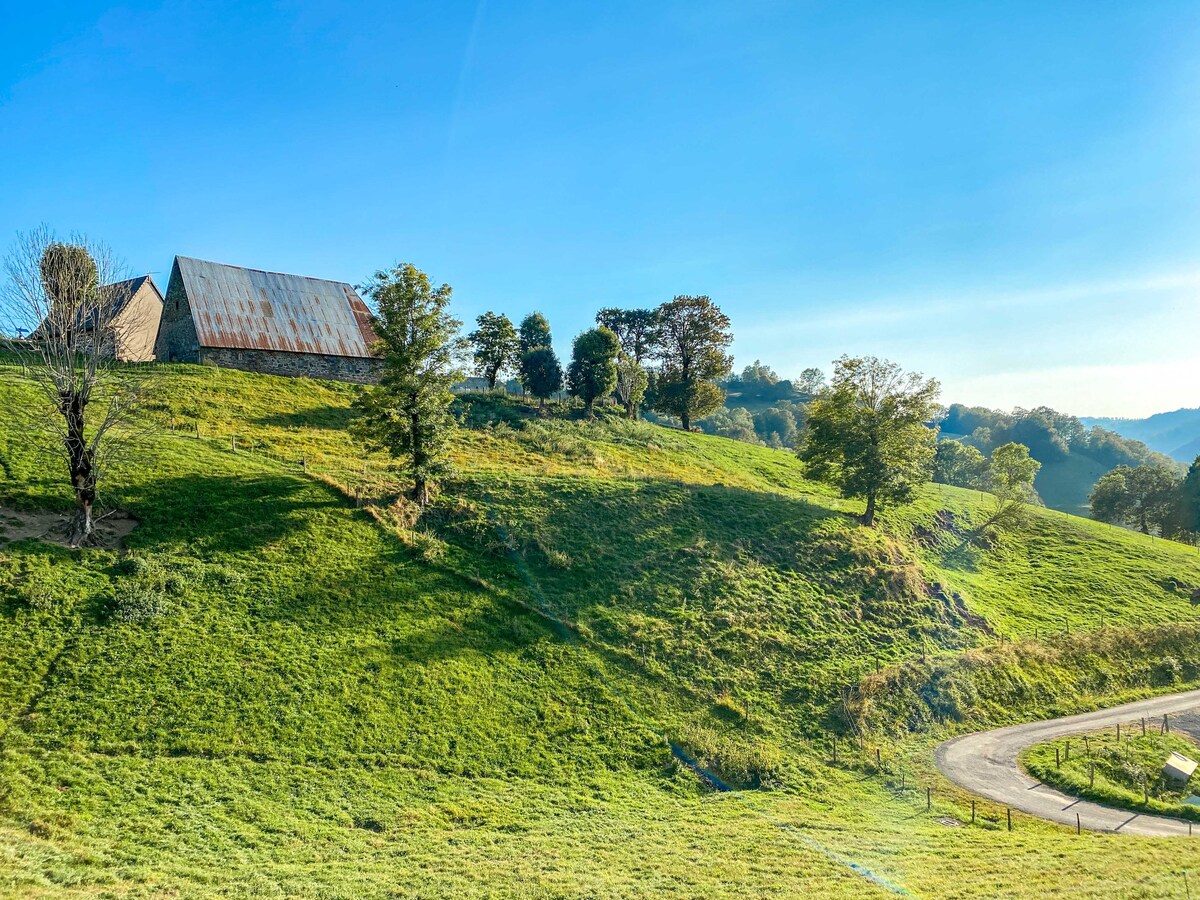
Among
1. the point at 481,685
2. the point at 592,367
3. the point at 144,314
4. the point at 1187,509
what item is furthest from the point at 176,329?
the point at 1187,509

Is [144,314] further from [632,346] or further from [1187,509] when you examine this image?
[1187,509]

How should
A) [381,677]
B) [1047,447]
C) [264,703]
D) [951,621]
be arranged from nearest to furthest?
[264,703] < [381,677] < [951,621] < [1047,447]

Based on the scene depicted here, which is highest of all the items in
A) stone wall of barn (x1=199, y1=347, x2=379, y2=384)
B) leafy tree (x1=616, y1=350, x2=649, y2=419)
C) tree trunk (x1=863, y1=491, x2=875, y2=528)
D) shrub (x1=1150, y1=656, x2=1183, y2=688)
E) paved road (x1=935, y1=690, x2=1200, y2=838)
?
leafy tree (x1=616, y1=350, x2=649, y2=419)

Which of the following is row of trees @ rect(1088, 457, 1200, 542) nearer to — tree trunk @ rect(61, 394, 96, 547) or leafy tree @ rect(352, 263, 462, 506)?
leafy tree @ rect(352, 263, 462, 506)

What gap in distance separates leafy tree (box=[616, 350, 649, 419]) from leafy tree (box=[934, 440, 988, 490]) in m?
55.5

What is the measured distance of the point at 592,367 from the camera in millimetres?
65500

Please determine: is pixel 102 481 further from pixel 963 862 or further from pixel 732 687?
pixel 963 862

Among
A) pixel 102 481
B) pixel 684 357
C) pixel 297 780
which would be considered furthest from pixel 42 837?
pixel 684 357

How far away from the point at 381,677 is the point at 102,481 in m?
17.8

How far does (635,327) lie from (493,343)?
28.0 metres

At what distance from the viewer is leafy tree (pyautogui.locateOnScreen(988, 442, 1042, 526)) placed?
2231 inches

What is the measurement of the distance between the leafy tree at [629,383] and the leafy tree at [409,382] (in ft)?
139

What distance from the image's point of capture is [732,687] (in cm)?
2691

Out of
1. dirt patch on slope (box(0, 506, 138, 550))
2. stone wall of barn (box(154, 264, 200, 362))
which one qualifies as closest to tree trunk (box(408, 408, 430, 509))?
dirt patch on slope (box(0, 506, 138, 550))
